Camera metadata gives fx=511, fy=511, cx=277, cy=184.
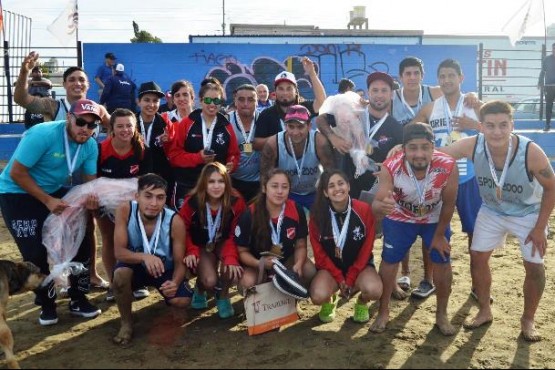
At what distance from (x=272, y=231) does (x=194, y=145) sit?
1300 mm

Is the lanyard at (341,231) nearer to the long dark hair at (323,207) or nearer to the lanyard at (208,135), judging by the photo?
the long dark hair at (323,207)

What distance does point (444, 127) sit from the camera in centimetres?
477

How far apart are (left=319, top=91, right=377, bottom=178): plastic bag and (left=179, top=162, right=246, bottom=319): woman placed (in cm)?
121

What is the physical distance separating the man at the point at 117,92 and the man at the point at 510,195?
26.9ft

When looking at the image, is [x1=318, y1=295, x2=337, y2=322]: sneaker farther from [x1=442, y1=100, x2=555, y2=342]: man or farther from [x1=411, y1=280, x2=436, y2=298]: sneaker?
[x1=442, y1=100, x2=555, y2=342]: man

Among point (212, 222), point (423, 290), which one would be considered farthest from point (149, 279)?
A: point (423, 290)

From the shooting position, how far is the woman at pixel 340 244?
14.0ft

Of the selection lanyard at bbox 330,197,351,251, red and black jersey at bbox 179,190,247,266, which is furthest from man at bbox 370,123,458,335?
red and black jersey at bbox 179,190,247,266

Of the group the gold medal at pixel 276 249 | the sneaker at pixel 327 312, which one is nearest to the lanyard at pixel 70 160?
the gold medal at pixel 276 249

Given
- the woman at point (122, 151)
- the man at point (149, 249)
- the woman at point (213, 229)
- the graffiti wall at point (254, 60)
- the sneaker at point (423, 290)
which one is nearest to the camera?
the man at point (149, 249)

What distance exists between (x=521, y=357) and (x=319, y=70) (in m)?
14.2

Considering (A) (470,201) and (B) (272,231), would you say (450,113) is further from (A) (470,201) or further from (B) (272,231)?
(B) (272,231)

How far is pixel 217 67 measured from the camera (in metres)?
16.4

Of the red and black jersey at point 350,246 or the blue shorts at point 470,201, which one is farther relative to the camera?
the blue shorts at point 470,201
